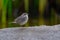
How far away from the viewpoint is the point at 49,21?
5.18 meters

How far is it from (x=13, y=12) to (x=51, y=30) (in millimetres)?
1293

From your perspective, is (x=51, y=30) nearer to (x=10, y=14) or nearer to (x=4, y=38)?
(x=4, y=38)

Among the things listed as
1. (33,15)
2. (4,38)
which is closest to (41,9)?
(33,15)

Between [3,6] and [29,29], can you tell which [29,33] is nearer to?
[29,29]

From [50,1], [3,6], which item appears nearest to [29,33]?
[3,6]

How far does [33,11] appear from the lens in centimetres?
515

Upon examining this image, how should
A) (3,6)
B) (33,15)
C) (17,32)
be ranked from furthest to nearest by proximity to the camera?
(33,15) → (3,6) → (17,32)

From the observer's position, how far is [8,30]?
4000 mm

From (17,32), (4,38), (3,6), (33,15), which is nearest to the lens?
(4,38)

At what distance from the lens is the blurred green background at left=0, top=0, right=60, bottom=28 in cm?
492

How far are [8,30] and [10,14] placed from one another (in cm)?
104

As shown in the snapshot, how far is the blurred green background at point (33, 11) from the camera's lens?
4.92 metres

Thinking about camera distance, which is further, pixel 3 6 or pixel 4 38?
pixel 3 6

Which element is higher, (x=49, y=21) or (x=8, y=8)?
Result: (x=8, y=8)
